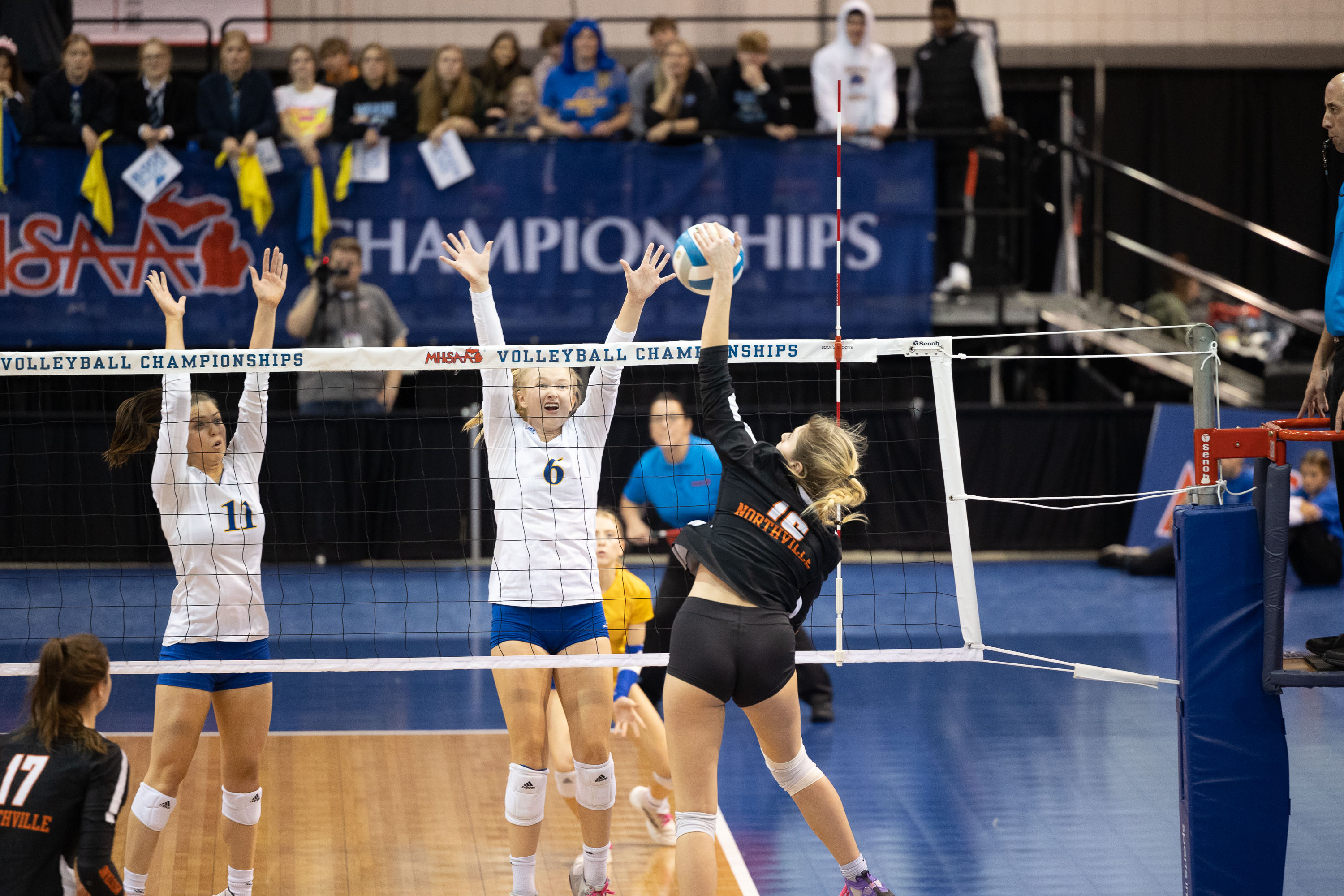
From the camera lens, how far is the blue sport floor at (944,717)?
5.60m

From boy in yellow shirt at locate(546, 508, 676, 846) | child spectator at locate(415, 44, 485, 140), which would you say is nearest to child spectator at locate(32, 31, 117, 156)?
child spectator at locate(415, 44, 485, 140)

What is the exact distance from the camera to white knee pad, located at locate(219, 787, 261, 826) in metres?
4.74

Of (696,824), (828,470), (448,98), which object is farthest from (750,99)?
(696,824)

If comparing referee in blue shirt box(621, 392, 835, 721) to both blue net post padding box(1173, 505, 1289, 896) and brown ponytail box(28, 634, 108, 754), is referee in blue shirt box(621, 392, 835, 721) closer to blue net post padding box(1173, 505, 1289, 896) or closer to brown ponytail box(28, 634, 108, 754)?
blue net post padding box(1173, 505, 1289, 896)

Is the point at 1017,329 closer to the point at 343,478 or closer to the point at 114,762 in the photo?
the point at 343,478

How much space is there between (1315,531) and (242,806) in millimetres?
9074

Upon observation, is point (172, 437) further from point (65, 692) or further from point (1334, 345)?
point (1334, 345)

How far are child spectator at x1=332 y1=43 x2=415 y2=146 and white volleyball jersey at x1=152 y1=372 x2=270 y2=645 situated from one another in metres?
6.89

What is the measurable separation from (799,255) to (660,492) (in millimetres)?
4978

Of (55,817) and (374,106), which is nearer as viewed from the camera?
(55,817)

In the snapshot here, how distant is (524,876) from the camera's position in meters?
4.74

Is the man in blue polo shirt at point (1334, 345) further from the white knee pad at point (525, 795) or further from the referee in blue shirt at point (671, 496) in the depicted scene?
the white knee pad at point (525, 795)

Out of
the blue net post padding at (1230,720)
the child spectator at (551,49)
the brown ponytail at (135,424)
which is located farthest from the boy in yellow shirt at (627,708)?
the child spectator at (551,49)

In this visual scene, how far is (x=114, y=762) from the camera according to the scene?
3471mm
